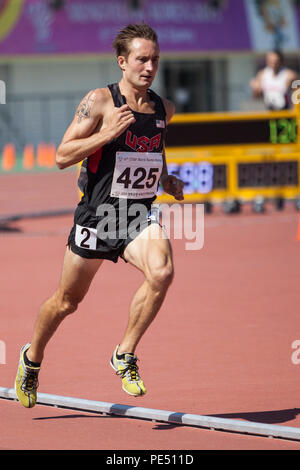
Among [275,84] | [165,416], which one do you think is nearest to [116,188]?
[165,416]

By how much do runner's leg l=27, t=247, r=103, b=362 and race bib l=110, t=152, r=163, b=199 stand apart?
0.45 m

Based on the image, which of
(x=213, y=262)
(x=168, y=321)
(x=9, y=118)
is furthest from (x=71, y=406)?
(x=9, y=118)

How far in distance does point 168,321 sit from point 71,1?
32547 millimetres

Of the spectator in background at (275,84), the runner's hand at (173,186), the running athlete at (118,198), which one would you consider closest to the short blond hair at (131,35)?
the running athlete at (118,198)

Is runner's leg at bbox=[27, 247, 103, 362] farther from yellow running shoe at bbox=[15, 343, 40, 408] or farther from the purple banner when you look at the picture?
the purple banner

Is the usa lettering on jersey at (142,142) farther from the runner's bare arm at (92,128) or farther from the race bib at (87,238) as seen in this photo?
the race bib at (87,238)

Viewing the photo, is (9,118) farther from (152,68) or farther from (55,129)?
(152,68)

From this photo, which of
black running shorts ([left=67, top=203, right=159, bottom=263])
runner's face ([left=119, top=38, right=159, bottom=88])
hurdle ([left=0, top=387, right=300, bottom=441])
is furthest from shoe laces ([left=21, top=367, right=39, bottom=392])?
runner's face ([left=119, top=38, right=159, bottom=88])

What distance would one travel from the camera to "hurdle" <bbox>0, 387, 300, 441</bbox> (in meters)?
5.71

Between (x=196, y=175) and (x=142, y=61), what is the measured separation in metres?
11.9

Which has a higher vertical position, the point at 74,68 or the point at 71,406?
the point at 74,68

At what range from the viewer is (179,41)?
4294cm

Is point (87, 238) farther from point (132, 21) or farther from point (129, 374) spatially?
point (132, 21)

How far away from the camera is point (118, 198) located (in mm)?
6406
